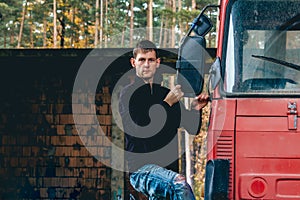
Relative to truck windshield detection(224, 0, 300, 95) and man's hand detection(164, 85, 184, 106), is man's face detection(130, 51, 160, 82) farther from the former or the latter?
truck windshield detection(224, 0, 300, 95)

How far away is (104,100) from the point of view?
45.3 ft

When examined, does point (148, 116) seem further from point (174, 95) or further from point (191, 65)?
point (191, 65)

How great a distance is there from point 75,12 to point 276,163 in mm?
47267

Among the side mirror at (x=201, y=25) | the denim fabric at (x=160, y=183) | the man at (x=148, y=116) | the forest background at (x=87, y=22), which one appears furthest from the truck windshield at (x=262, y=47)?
the forest background at (x=87, y=22)

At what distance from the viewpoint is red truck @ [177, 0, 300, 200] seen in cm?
681

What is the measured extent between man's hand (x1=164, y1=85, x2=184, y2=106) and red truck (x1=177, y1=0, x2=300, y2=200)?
72 mm

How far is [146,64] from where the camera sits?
7.27 meters

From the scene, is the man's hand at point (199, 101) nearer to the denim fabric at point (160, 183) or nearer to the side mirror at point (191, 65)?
the side mirror at point (191, 65)

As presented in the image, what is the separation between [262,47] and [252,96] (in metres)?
0.54

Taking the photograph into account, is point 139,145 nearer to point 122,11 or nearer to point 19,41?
point 122,11

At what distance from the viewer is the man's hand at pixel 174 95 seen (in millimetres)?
7195

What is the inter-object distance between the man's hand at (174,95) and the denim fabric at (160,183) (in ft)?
1.94

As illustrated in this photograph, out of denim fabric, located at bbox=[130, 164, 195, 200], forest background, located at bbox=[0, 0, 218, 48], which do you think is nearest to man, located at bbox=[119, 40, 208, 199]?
denim fabric, located at bbox=[130, 164, 195, 200]

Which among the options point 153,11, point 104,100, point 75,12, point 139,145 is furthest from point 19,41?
point 139,145
